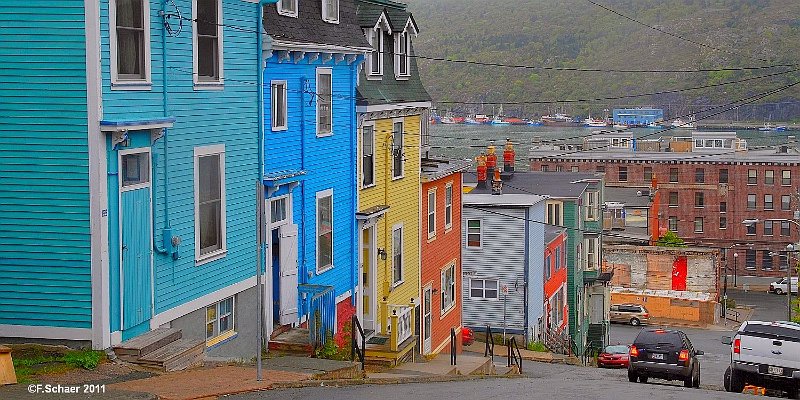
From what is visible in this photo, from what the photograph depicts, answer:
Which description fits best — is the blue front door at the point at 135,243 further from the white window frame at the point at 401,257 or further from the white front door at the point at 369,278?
the white window frame at the point at 401,257

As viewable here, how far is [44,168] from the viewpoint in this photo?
48.2ft

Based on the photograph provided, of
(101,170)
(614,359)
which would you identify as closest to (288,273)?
(101,170)

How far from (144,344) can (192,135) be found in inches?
141

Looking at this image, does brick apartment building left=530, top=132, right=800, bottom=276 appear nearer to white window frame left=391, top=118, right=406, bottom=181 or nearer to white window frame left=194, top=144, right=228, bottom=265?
white window frame left=391, top=118, right=406, bottom=181

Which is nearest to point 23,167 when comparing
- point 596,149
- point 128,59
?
point 128,59

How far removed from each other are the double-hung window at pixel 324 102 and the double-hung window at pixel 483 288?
1946 cm

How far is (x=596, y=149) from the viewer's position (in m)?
106

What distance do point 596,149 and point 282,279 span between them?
87595 mm

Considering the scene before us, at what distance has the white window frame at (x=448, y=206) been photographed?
32312mm

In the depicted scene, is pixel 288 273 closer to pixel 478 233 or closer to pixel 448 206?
pixel 448 206

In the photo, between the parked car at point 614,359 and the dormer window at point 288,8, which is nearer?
the dormer window at point 288,8

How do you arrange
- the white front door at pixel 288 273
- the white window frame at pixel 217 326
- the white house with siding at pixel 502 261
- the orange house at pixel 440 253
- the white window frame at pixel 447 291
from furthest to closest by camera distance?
the white house with siding at pixel 502 261
the white window frame at pixel 447 291
the orange house at pixel 440 253
the white front door at pixel 288 273
the white window frame at pixel 217 326

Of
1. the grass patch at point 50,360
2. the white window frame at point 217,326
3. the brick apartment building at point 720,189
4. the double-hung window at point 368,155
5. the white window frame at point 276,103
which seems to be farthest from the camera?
the brick apartment building at point 720,189

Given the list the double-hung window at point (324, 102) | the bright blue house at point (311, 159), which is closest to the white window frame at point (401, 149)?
the bright blue house at point (311, 159)
